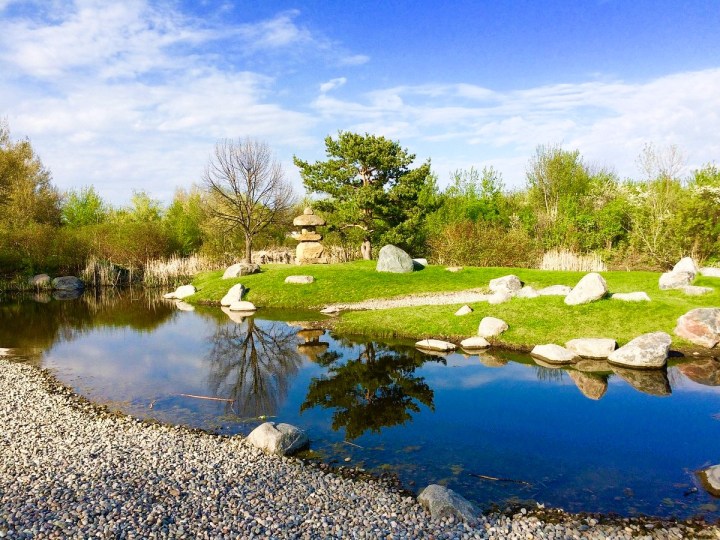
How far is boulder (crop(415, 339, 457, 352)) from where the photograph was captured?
16.0m

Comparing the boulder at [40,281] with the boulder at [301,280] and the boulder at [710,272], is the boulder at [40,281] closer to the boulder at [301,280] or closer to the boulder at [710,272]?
the boulder at [301,280]

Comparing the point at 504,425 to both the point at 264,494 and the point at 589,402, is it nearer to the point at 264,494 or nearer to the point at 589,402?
the point at 589,402

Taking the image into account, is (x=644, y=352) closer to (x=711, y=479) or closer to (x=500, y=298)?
(x=500, y=298)

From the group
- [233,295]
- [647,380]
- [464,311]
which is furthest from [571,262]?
[233,295]

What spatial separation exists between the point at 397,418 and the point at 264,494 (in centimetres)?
405

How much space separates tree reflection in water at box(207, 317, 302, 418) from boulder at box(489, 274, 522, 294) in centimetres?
1020

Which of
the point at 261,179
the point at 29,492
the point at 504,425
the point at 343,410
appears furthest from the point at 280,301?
the point at 29,492

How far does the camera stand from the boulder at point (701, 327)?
14.9 metres

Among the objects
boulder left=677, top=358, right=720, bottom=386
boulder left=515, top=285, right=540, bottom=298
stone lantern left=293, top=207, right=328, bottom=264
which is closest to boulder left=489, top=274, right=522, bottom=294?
boulder left=515, top=285, right=540, bottom=298

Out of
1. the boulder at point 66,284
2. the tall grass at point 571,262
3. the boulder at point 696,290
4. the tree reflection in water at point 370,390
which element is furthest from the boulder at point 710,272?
the boulder at point 66,284

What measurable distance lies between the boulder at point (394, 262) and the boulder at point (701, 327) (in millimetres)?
14549

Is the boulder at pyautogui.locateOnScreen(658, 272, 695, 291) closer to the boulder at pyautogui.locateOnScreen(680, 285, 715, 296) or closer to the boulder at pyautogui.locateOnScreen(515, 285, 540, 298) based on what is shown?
the boulder at pyautogui.locateOnScreen(680, 285, 715, 296)

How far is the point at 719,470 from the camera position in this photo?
7.60 metres

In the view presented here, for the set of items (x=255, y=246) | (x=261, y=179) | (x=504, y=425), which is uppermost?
(x=261, y=179)
